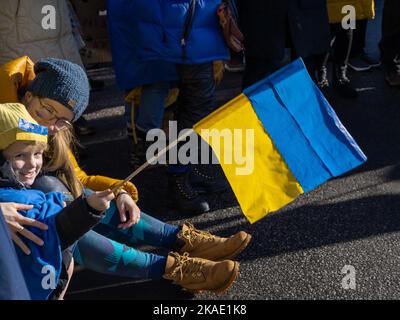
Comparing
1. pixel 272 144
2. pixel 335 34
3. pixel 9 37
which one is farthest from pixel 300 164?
pixel 335 34

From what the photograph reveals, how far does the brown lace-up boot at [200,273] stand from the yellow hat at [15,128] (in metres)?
0.81

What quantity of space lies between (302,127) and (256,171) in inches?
9.1

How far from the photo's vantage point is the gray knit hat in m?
2.31

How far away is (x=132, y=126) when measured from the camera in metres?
3.46

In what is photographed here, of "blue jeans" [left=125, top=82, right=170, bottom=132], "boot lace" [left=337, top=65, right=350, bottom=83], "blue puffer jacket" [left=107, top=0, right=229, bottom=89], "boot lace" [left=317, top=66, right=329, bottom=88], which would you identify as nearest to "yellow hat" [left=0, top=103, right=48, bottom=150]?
"blue puffer jacket" [left=107, top=0, right=229, bottom=89]

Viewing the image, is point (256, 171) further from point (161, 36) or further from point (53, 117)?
point (161, 36)

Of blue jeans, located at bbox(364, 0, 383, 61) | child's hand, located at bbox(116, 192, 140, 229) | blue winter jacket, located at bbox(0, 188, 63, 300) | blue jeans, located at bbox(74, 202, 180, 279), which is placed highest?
blue winter jacket, located at bbox(0, 188, 63, 300)

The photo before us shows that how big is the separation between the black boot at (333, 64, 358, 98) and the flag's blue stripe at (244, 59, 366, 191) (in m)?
2.54

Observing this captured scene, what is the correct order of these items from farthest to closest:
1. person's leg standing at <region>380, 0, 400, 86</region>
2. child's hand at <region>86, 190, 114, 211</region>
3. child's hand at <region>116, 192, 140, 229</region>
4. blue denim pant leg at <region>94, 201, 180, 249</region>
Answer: person's leg standing at <region>380, 0, 400, 86</region>
blue denim pant leg at <region>94, 201, 180, 249</region>
child's hand at <region>116, 192, 140, 229</region>
child's hand at <region>86, 190, 114, 211</region>

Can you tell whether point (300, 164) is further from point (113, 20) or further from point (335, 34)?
point (335, 34)

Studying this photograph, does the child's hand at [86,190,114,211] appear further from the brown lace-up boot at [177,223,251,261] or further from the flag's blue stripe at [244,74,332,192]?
the brown lace-up boot at [177,223,251,261]

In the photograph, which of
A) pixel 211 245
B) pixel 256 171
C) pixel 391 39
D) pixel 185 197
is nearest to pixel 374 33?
pixel 391 39

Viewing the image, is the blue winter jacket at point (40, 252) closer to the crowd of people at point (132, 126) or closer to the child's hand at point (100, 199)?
Answer: the crowd of people at point (132, 126)
